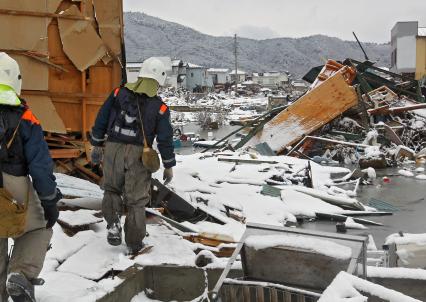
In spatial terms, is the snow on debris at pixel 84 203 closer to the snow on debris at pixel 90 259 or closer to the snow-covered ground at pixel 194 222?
the snow-covered ground at pixel 194 222

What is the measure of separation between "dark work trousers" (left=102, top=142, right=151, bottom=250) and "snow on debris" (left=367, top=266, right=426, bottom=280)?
206 cm

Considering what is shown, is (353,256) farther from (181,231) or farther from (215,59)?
(215,59)

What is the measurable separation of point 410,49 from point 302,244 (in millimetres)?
42534

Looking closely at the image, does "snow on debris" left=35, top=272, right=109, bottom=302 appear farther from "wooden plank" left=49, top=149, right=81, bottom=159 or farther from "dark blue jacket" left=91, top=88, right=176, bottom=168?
"wooden plank" left=49, top=149, right=81, bottom=159

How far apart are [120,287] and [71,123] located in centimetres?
311

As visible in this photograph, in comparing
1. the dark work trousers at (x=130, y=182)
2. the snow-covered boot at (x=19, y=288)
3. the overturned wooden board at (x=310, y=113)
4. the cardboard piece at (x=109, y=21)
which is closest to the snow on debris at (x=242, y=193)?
the dark work trousers at (x=130, y=182)

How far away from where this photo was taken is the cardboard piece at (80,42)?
6.32 m

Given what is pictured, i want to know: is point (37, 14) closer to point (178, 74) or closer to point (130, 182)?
point (130, 182)

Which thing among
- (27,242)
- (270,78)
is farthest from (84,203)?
(270,78)

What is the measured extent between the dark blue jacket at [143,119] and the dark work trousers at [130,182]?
104mm

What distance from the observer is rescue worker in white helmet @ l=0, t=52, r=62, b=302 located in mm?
3244

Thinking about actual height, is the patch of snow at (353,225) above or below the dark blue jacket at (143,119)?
below

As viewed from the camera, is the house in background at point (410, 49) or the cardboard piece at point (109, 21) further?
the house in background at point (410, 49)

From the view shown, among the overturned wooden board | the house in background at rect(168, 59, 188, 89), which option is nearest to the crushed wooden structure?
the overturned wooden board
